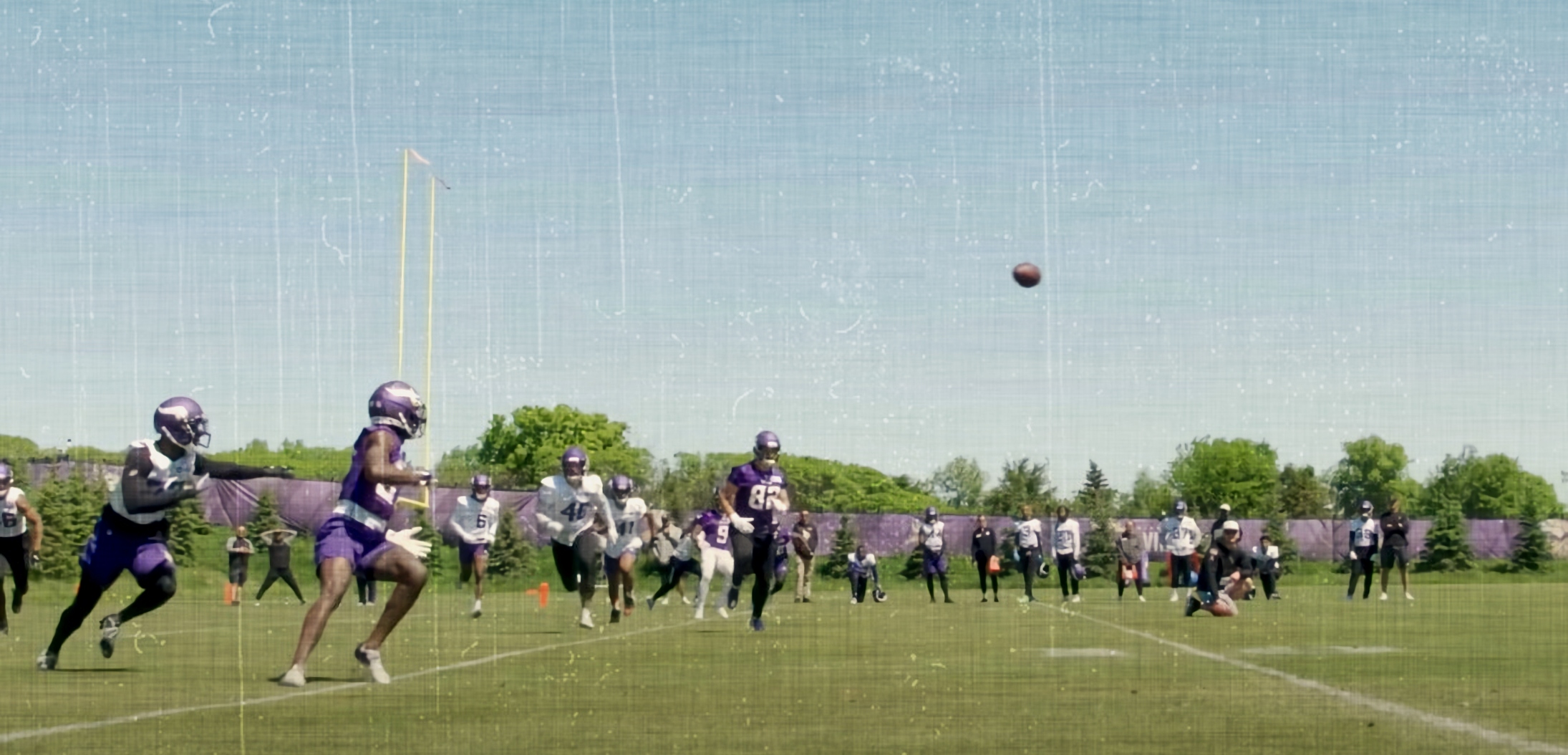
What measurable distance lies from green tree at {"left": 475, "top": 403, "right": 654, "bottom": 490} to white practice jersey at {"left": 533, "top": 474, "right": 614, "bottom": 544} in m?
115

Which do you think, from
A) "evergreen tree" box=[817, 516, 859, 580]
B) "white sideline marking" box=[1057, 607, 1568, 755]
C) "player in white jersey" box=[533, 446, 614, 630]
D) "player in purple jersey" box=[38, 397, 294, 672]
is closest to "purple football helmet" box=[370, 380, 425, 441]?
"player in purple jersey" box=[38, 397, 294, 672]

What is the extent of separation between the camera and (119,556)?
1343cm

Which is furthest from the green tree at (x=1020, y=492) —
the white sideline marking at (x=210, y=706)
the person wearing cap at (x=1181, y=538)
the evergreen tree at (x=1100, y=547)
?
the white sideline marking at (x=210, y=706)

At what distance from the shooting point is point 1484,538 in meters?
71.3

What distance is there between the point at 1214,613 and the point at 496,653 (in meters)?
12.2

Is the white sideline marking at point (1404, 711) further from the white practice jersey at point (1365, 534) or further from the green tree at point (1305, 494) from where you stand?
the green tree at point (1305, 494)

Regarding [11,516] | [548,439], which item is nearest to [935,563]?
[11,516]

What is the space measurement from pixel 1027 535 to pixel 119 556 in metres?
24.5

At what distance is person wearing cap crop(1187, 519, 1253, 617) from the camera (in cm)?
2562

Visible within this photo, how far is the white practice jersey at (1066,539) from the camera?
3562cm

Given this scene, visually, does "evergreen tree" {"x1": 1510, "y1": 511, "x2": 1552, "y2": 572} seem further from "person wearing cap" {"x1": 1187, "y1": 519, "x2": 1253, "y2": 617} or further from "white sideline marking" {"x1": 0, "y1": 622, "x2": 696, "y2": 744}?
"white sideline marking" {"x1": 0, "y1": 622, "x2": 696, "y2": 744}

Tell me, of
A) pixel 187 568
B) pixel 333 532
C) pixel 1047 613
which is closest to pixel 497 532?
pixel 187 568

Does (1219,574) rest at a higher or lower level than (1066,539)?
lower

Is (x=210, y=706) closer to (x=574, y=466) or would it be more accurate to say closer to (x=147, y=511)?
(x=147, y=511)
